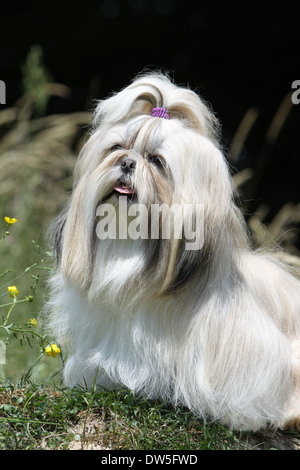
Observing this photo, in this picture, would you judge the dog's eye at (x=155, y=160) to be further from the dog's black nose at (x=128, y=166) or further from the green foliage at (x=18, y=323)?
the green foliage at (x=18, y=323)

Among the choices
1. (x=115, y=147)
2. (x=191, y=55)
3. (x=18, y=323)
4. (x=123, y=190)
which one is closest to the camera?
(x=123, y=190)

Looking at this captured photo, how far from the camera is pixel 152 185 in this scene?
2.70m

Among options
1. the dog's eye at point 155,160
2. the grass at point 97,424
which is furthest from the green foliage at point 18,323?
the dog's eye at point 155,160

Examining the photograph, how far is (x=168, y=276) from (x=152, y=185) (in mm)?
388

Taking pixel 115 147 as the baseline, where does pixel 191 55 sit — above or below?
above

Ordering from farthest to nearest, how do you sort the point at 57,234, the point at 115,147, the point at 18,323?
the point at 57,234 < the point at 18,323 < the point at 115,147

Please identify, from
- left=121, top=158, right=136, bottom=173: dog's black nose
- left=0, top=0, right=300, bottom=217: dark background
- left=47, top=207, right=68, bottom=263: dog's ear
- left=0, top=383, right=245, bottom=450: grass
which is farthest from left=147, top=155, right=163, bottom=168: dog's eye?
left=0, top=0, right=300, bottom=217: dark background

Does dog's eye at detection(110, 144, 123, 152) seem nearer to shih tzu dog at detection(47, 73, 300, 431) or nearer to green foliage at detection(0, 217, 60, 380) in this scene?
shih tzu dog at detection(47, 73, 300, 431)

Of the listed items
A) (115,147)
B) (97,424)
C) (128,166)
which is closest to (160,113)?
(115,147)

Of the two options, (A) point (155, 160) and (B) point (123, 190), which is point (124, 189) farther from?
(A) point (155, 160)

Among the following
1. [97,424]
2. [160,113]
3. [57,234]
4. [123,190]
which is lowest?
[97,424]

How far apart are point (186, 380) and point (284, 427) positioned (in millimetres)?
515

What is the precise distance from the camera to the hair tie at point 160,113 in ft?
9.51

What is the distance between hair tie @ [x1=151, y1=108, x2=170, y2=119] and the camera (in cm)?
290
